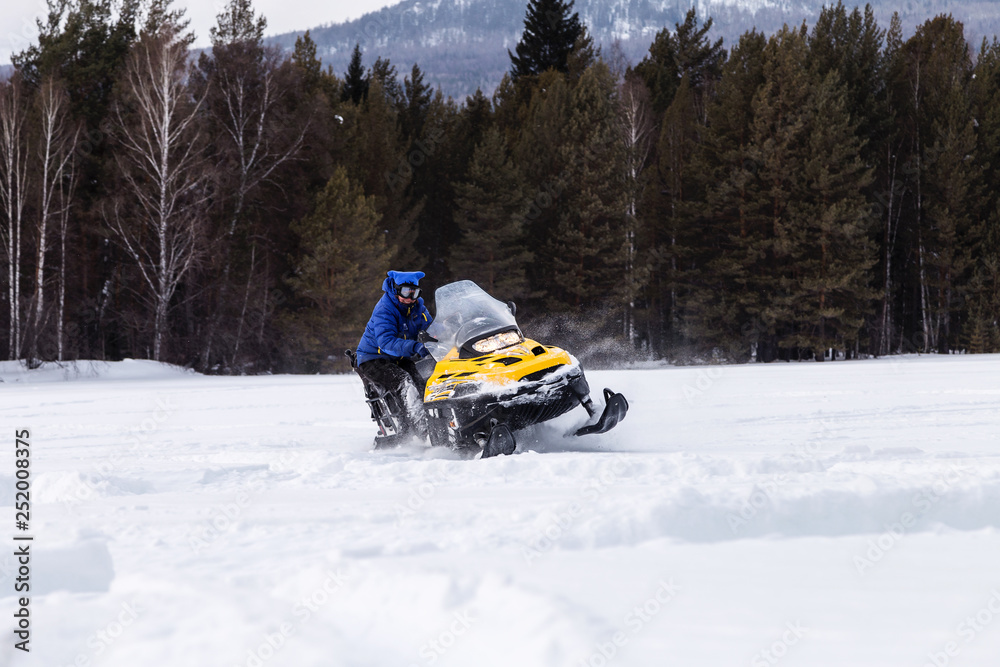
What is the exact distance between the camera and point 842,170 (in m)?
24.7

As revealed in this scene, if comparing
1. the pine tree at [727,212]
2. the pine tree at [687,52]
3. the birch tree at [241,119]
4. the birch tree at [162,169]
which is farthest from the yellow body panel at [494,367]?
the pine tree at [687,52]

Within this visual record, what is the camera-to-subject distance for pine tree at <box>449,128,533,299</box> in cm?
2777

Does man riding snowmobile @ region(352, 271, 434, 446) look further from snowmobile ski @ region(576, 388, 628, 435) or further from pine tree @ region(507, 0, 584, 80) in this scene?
pine tree @ region(507, 0, 584, 80)

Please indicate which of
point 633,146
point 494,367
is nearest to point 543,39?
point 633,146

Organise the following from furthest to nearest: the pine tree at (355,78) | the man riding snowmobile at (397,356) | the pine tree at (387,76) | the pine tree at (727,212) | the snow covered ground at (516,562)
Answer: the pine tree at (387,76)
the pine tree at (355,78)
the pine tree at (727,212)
the man riding snowmobile at (397,356)
the snow covered ground at (516,562)

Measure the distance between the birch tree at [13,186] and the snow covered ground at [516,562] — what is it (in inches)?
749

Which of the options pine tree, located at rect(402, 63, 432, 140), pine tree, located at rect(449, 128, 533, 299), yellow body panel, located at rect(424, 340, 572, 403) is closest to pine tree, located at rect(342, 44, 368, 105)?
pine tree, located at rect(402, 63, 432, 140)

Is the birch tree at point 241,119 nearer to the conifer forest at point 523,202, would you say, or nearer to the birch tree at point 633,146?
the conifer forest at point 523,202

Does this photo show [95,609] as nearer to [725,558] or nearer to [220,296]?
[725,558]

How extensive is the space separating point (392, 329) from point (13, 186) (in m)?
20.8

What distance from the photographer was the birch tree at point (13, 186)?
2116cm

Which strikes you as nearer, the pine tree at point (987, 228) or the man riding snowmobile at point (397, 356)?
the man riding snowmobile at point (397, 356)

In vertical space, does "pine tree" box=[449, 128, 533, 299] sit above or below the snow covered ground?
above

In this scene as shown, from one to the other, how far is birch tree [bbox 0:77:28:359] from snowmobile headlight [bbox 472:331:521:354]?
1905cm
